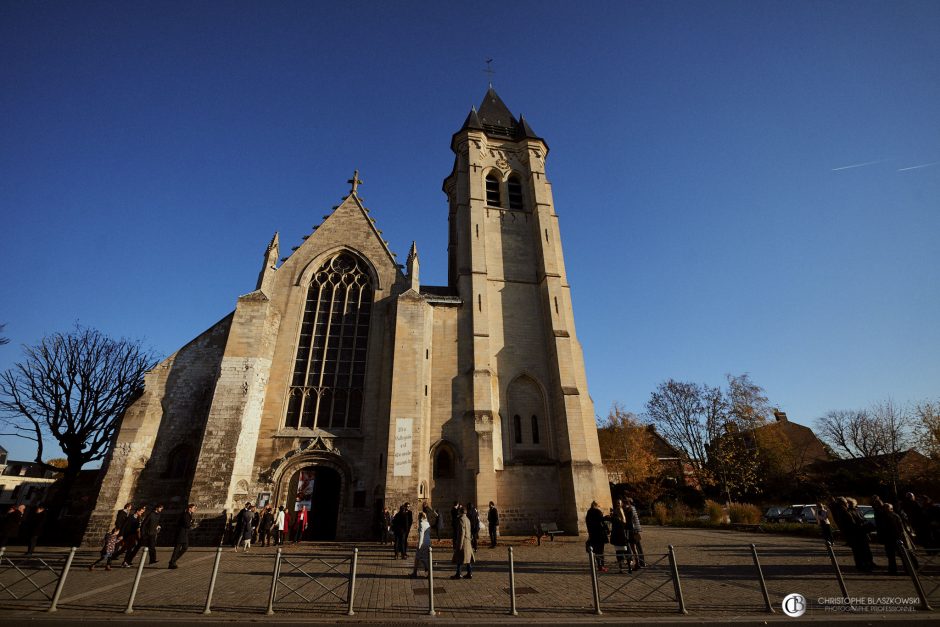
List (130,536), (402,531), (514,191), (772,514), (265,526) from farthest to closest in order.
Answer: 1. (514,191)
2. (772,514)
3. (265,526)
4. (402,531)
5. (130,536)

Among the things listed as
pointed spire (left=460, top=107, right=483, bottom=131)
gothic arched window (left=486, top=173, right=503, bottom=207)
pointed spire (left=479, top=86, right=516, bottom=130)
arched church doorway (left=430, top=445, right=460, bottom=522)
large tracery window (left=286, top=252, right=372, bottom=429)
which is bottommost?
arched church doorway (left=430, top=445, right=460, bottom=522)

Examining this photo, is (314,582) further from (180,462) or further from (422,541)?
(180,462)

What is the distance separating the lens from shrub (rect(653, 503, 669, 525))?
2731cm

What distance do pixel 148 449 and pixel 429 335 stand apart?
11.6 m

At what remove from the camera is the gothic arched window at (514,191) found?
25.6 metres

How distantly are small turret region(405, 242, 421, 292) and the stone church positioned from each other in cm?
6

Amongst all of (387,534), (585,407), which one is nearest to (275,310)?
(387,534)

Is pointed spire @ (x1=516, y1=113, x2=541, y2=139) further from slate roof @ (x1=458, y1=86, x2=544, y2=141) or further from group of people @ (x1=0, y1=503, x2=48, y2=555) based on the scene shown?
group of people @ (x1=0, y1=503, x2=48, y2=555)

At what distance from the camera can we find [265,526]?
46.8 ft

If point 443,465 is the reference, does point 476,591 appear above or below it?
below

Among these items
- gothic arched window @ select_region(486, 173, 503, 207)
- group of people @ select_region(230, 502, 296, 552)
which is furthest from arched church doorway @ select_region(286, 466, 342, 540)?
gothic arched window @ select_region(486, 173, 503, 207)

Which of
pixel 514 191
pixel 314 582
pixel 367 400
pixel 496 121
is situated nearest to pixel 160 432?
pixel 367 400

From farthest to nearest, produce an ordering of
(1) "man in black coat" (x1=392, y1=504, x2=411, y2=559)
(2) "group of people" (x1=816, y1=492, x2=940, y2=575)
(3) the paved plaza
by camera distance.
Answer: (1) "man in black coat" (x1=392, y1=504, x2=411, y2=559)
(2) "group of people" (x1=816, y1=492, x2=940, y2=575)
(3) the paved plaza

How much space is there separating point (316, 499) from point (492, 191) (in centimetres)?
1909
